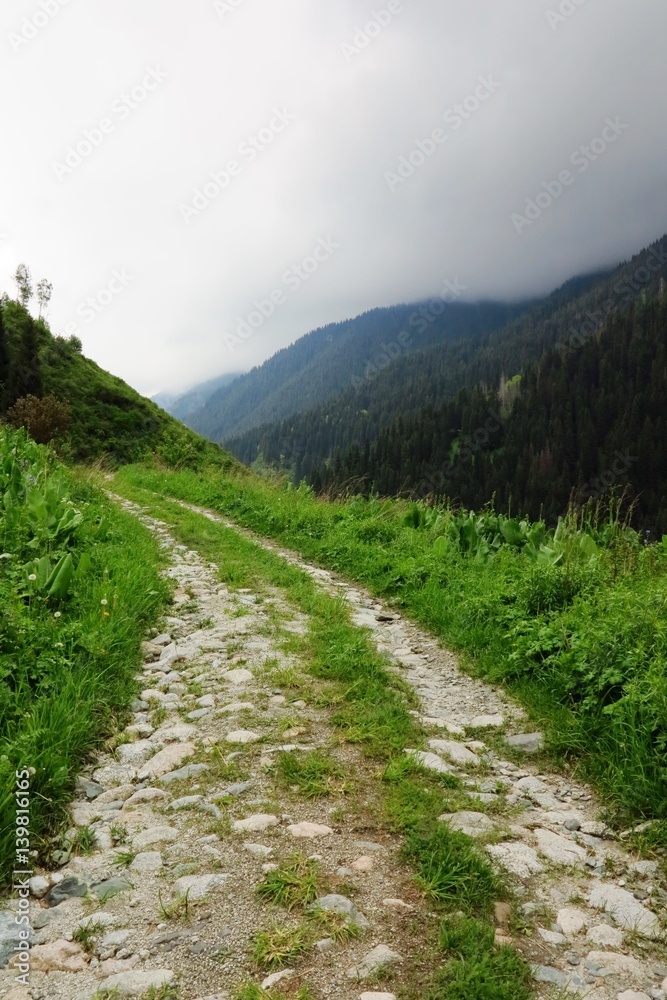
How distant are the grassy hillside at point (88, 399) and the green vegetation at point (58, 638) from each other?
2308cm

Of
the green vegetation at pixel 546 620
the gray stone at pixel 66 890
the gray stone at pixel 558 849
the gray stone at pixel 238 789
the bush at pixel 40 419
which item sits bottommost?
the gray stone at pixel 558 849

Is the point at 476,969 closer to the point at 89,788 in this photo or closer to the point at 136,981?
the point at 136,981

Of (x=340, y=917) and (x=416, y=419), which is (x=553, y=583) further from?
(x=416, y=419)

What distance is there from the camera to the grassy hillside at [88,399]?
31984 mm

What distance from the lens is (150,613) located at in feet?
20.1

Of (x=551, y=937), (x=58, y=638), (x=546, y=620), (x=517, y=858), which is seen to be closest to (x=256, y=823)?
(x=517, y=858)

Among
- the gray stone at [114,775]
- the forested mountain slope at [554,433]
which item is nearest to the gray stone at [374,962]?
the gray stone at [114,775]

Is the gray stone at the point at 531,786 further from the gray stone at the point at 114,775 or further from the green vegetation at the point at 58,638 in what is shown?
the green vegetation at the point at 58,638

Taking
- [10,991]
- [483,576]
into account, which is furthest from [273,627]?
[10,991]

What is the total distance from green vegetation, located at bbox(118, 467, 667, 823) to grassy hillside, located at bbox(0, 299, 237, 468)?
2245 cm

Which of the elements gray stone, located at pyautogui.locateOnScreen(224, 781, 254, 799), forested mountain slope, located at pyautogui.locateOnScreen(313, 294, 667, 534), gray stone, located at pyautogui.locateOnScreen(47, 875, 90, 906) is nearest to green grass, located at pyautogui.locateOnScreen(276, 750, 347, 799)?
gray stone, located at pyautogui.locateOnScreen(224, 781, 254, 799)

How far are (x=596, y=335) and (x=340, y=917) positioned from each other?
589 feet

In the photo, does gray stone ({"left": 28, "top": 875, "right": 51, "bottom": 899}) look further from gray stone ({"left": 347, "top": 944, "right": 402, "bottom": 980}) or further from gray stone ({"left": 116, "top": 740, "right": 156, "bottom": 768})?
gray stone ({"left": 347, "top": 944, "right": 402, "bottom": 980})

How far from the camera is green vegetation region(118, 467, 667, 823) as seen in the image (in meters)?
3.73
